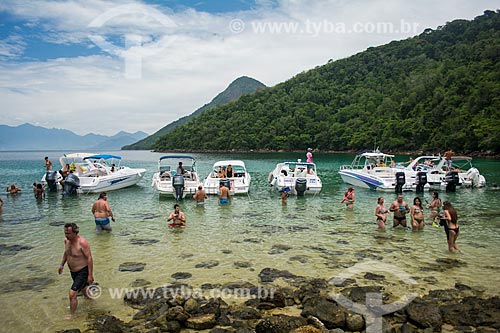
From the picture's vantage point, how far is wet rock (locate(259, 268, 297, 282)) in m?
8.24

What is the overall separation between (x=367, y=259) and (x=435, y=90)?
82.1 m

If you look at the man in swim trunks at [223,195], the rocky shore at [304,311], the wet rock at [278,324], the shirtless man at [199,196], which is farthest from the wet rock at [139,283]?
the man in swim trunks at [223,195]

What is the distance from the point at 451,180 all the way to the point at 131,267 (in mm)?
21522

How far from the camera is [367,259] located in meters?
9.55

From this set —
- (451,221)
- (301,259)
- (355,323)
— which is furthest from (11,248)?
(451,221)

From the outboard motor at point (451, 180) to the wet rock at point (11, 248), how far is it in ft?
77.0

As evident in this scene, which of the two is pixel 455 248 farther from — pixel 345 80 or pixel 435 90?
pixel 345 80

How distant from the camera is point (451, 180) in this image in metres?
23.1

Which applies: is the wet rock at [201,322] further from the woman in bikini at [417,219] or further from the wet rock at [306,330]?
the woman in bikini at [417,219]

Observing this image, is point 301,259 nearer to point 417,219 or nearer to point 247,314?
point 247,314

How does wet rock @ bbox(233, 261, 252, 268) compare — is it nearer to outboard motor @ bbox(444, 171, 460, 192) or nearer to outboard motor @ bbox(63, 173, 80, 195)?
outboard motor @ bbox(63, 173, 80, 195)

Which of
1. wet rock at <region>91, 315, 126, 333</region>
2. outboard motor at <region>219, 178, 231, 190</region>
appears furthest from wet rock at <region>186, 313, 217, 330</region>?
outboard motor at <region>219, 178, 231, 190</region>

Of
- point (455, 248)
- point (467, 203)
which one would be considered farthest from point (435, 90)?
point (455, 248)

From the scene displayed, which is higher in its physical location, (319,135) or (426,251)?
(319,135)
